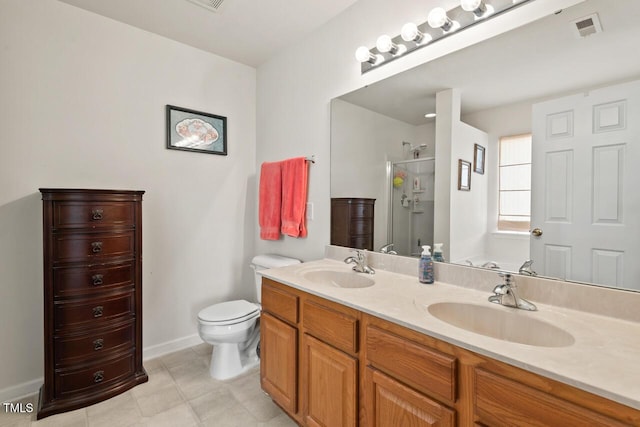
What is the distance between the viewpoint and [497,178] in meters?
1.36

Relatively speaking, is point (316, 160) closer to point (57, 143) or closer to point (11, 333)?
point (57, 143)

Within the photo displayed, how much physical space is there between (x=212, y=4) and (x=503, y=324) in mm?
2486

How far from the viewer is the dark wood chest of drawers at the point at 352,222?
197cm

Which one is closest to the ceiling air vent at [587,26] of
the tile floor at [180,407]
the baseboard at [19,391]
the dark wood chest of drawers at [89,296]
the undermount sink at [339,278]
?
the undermount sink at [339,278]

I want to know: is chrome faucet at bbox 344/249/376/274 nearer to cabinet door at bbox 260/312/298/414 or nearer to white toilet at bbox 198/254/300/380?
cabinet door at bbox 260/312/298/414

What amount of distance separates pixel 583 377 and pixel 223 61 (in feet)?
10.2

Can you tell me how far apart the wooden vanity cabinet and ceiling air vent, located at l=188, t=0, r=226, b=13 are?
187 centimetres

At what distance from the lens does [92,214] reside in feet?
5.89

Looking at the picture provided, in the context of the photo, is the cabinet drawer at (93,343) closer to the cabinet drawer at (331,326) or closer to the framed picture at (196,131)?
the cabinet drawer at (331,326)

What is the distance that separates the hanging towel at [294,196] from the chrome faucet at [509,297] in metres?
1.44

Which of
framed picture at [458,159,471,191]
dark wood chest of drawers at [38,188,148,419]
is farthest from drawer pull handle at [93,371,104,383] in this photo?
framed picture at [458,159,471,191]

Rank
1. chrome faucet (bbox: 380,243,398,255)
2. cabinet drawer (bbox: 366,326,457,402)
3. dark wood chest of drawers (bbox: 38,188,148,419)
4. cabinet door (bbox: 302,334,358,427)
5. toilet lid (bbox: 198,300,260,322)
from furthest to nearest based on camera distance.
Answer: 1. toilet lid (bbox: 198,300,260,322)
2. chrome faucet (bbox: 380,243,398,255)
3. dark wood chest of drawers (bbox: 38,188,148,419)
4. cabinet door (bbox: 302,334,358,427)
5. cabinet drawer (bbox: 366,326,457,402)

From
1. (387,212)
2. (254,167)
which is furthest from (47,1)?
(387,212)

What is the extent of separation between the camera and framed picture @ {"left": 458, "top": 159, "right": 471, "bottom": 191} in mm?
1483
